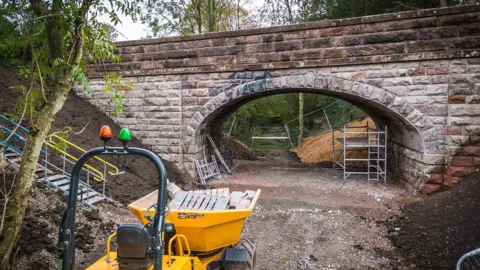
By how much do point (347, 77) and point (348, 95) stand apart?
2.78 ft

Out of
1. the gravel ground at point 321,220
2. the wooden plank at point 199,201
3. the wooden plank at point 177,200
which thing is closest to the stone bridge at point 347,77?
the gravel ground at point 321,220

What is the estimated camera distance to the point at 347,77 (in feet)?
26.2

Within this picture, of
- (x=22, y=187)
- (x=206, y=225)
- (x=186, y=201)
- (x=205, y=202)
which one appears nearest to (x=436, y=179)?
(x=205, y=202)

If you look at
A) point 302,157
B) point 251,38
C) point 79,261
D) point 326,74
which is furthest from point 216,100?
point 302,157

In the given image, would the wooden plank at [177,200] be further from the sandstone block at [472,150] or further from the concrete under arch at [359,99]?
the sandstone block at [472,150]

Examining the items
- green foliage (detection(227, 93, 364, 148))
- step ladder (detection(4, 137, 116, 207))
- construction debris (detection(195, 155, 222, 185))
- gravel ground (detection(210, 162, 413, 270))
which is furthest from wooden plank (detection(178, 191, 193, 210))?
green foliage (detection(227, 93, 364, 148))

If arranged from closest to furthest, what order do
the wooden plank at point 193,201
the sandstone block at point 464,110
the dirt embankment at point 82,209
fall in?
the wooden plank at point 193,201 < the dirt embankment at point 82,209 < the sandstone block at point 464,110

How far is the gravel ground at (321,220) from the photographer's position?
5039mm

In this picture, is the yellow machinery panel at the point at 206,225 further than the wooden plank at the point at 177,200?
No

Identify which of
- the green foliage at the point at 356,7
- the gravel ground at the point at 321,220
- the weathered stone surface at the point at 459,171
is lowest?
the gravel ground at the point at 321,220

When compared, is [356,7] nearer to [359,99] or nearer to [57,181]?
[359,99]

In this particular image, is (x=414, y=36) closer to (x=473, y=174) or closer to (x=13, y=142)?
(x=473, y=174)

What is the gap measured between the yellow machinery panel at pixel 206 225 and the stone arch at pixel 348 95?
537 cm

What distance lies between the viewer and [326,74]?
8.14m
